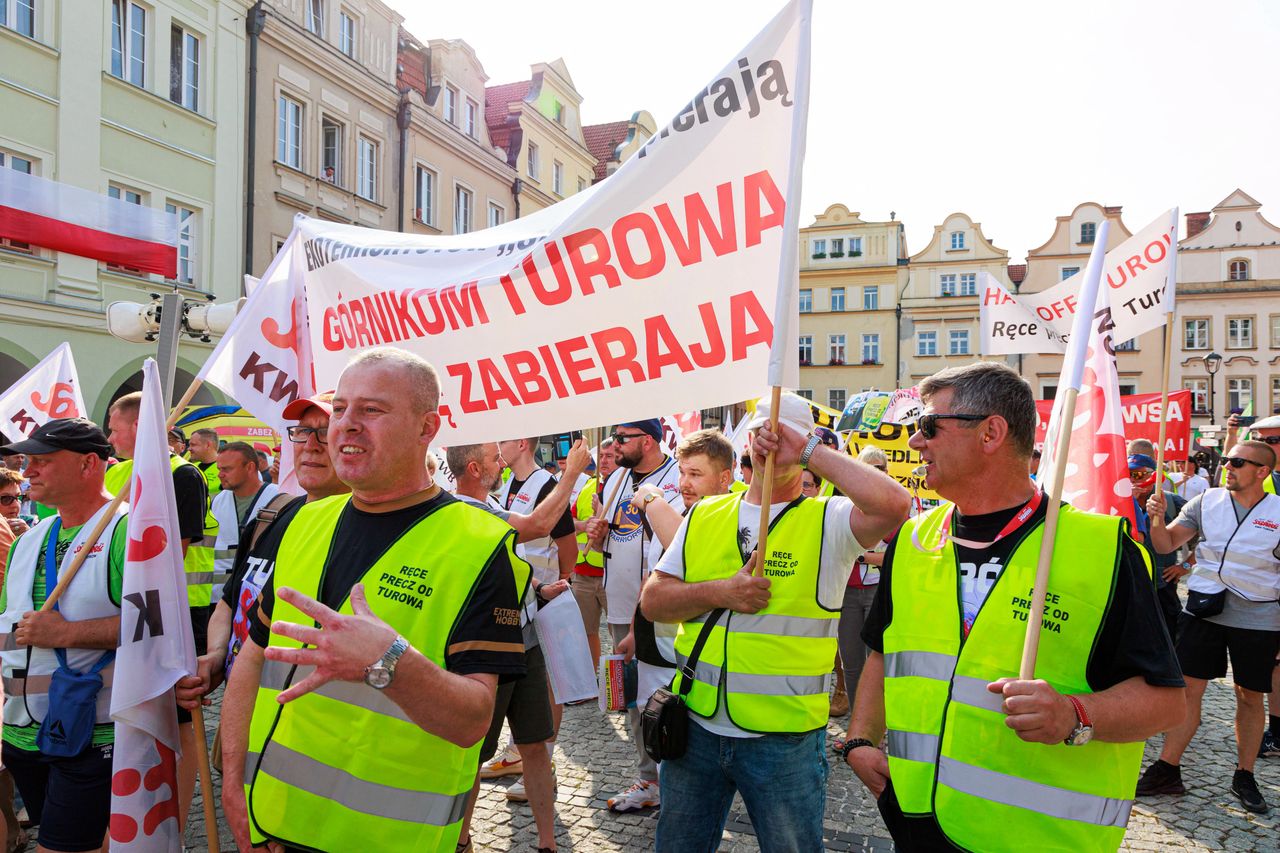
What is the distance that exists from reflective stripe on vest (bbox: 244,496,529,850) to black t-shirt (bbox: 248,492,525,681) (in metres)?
0.02

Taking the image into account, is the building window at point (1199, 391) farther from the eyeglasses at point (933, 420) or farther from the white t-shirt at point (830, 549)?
the eyeglasses at point (933, 420)

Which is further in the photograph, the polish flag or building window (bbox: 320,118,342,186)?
building window (bbox: 320,118,342,186)

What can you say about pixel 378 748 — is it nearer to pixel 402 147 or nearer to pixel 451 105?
pixel 402 147

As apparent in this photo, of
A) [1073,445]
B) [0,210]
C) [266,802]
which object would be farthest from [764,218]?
[0,210]

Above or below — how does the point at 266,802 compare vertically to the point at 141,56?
below

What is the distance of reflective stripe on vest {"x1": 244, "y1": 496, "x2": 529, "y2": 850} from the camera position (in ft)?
7.23

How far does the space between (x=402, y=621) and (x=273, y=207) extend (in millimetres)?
18201

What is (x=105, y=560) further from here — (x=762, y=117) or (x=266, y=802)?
(x=762, y=117)

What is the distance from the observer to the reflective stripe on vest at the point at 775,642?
2938 millimetres

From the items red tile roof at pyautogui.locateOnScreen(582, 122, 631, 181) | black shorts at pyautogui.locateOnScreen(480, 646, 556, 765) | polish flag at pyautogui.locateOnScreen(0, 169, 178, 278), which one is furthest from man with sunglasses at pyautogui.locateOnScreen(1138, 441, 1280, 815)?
red tile roof at pyautogui.locateOnScreen(582, 122, 631, 181)

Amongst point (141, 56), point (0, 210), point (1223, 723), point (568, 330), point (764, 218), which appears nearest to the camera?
point (764, 218)

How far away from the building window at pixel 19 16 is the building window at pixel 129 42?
143 cm

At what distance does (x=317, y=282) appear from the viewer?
430cm

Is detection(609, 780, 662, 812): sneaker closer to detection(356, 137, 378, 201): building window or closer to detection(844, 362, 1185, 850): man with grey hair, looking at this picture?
detection(844, 362, 1185, 850): man with grey hair
